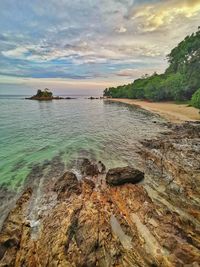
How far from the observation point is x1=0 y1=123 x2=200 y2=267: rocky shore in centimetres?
608

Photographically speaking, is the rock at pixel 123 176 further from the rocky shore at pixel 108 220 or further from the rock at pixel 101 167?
the rock at pixel 101 167

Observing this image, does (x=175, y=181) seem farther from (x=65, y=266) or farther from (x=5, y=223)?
(x=5, y=223)

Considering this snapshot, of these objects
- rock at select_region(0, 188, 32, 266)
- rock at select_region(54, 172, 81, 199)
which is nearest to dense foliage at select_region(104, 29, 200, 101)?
rock at select_region(54, 172, 81, 199)

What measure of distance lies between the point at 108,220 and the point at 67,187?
3419mm

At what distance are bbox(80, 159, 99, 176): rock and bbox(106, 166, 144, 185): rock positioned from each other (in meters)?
1.57

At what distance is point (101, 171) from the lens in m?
13.2

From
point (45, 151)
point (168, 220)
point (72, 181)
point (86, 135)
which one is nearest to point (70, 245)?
point (168, 220)

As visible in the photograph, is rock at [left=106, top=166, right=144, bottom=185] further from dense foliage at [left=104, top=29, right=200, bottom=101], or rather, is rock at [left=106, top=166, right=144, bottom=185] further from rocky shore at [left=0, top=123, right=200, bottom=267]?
dense foliage at [left=104, top=29, right=200, bottom=101]

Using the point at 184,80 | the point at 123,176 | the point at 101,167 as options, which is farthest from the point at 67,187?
the point at 184,80

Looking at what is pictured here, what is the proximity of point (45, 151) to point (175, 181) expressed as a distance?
11397mm

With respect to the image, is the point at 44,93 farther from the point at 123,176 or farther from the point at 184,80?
the point at 123,176

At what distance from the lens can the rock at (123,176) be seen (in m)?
11.1

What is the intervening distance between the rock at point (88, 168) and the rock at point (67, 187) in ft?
4.96

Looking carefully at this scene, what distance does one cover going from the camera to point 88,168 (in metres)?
13.6
